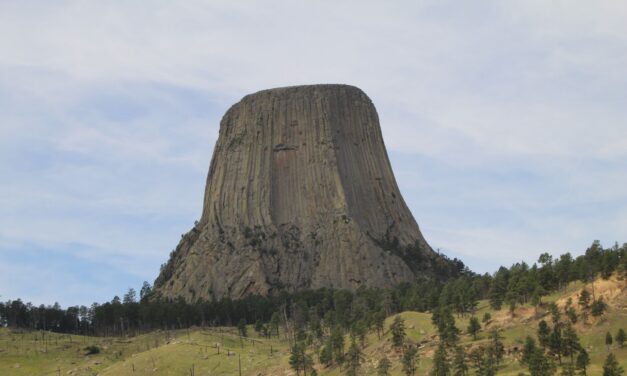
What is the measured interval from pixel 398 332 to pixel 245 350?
32619 millimetres

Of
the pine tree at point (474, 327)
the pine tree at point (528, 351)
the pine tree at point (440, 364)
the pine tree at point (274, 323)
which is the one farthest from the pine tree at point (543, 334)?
the pine tree at point (274, 323)

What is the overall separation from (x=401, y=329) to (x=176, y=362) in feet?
A: 124

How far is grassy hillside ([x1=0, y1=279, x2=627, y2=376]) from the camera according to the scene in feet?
483

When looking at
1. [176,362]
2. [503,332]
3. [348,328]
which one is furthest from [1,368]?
[503,332]

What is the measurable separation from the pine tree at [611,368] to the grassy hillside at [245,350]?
172 inches

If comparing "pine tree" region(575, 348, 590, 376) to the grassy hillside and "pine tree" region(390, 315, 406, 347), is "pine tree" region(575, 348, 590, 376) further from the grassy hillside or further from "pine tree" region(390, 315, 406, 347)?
"pine tree" region(390, 315, 406, 347)

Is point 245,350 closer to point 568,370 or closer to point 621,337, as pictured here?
point 621,337

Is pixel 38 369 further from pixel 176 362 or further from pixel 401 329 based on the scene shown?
pixel 401 329

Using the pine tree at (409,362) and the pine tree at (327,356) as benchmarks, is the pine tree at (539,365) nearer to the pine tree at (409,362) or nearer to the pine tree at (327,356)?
the pine tree at (409,362)

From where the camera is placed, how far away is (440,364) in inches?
5359

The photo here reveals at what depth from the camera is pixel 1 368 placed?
179m

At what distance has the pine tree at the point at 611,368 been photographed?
120875 mm

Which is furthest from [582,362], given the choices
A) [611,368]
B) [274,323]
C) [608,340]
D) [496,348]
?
[274,323]

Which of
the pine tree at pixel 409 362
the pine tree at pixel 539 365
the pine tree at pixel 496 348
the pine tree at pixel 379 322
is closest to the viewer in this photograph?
the pine tree at pixel 539 365
